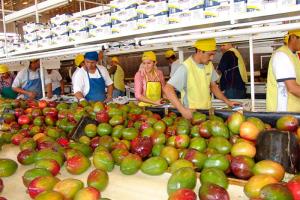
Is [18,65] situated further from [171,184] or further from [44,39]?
[171,184]

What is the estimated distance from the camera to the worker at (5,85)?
5690mm

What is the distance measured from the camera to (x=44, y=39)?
374cm

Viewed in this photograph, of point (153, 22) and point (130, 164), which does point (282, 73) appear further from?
point (130, 164)

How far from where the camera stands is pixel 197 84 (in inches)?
119

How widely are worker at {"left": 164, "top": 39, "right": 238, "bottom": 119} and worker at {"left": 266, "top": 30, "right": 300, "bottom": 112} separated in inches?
15.2

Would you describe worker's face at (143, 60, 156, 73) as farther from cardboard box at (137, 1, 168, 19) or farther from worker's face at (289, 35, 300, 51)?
worker's face at (289, 35, 300, 51)

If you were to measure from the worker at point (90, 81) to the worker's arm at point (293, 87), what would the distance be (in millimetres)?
2070

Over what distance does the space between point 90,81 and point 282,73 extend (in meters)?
2.36

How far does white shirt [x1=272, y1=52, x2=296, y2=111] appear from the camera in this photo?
261cm

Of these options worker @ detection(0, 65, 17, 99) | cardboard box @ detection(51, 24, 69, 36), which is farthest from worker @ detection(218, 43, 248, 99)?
worker @ detection(0, 65, 17, 99)

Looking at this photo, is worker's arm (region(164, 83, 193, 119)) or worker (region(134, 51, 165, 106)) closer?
worker's arm (region(164, 83, 193, 119))

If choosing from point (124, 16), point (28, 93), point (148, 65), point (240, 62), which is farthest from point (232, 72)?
point (28, 93)

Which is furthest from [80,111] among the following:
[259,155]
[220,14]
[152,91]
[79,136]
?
[152,91]

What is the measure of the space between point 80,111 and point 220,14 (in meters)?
1.30
